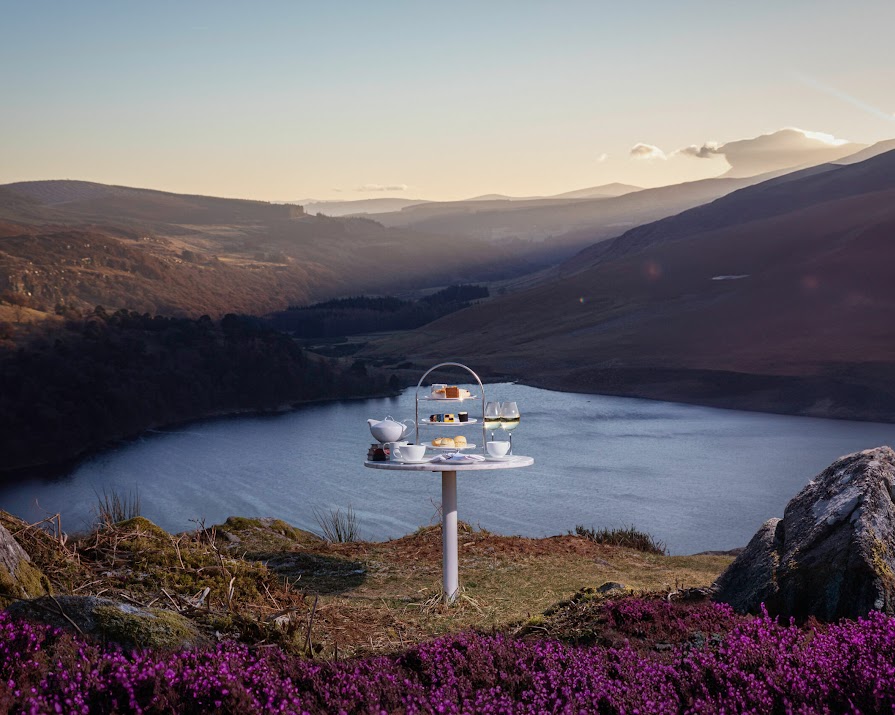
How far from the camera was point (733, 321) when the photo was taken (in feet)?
290

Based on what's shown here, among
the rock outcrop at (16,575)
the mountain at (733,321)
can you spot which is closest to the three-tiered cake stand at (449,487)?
the rock outcrop at (16,575)

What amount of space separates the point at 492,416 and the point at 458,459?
0.82 metres

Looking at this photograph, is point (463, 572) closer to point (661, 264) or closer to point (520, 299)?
point (520, 299)

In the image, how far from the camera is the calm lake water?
34.2m

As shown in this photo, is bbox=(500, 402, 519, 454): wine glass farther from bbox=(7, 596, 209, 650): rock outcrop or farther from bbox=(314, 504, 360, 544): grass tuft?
bbox=(314, 504, 360, 544): grass tuft

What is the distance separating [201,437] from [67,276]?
22.4m

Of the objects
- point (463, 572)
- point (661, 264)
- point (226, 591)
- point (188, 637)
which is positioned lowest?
point (463, 572)

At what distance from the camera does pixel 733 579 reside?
641 centimetres

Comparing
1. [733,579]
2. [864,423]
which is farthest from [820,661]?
[864,423]

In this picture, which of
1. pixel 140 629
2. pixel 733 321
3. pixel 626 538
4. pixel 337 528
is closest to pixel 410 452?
pixel 140 629

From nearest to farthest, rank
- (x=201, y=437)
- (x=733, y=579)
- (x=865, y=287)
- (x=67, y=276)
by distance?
(x=733, y=579) → (x=201, y=437) → (x=67, y=276) → (x=865, y=287)

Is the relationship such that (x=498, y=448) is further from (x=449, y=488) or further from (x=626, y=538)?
(x=626, y=538)

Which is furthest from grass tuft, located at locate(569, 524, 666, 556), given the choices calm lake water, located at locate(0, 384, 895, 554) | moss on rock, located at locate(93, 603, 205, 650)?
calm lake water, located at locate(0, 384, 895, 554)

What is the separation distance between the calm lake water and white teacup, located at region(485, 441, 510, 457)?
17095 millimetres
